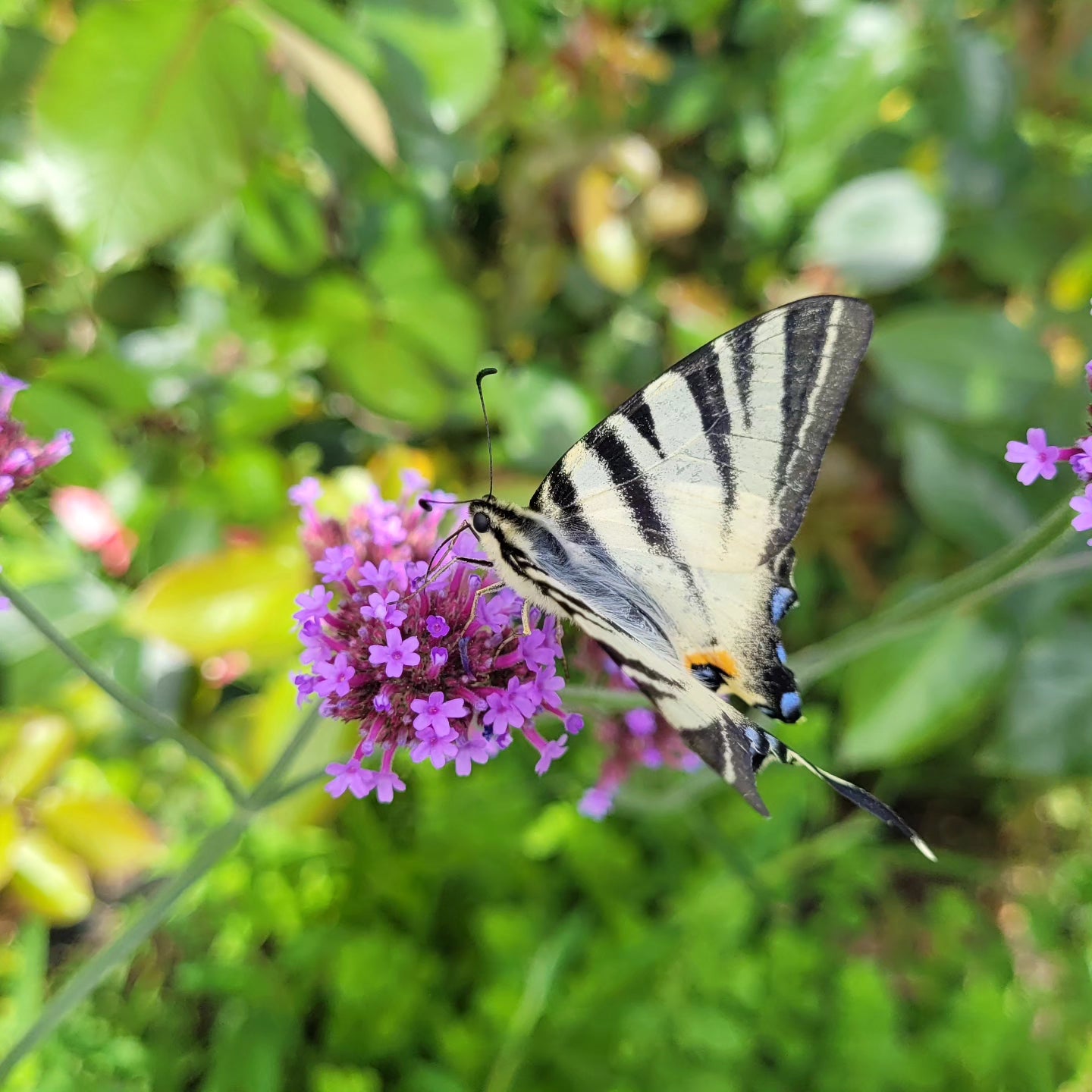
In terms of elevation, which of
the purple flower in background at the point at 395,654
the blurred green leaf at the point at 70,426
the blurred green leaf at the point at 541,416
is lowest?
the blurred green leaf at the point at 541,416

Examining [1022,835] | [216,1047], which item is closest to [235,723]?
[216,1047]

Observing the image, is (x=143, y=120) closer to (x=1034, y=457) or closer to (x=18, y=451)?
(x=18, y=451)

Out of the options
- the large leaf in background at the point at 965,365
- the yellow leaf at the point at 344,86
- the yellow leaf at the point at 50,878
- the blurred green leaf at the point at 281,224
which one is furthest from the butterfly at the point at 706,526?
the yellow leaf at the point at 50,878

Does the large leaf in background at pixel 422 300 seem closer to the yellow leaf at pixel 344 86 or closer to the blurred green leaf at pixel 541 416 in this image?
the blurred green leaf at pixel 541 416

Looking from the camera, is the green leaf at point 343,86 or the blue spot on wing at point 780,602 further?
the green leaf at point 343,86

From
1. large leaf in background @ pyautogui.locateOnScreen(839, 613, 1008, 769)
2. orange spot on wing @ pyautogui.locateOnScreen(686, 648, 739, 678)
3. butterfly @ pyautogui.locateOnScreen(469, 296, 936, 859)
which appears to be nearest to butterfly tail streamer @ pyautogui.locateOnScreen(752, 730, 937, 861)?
butterfly @ pyautogui.locateOnScreen(469, 296, 936, 859)

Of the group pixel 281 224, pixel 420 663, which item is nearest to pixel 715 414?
pixel 420 663
